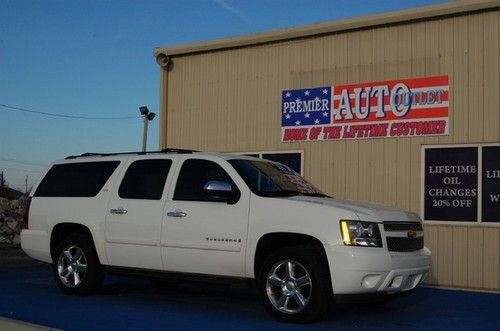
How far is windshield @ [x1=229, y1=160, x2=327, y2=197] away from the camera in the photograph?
8070 millimetres

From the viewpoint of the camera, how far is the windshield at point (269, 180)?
8070mm

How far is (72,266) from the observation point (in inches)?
369

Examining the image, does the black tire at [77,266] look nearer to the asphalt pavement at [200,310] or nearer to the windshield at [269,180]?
the asphalt pavement at [200,310]

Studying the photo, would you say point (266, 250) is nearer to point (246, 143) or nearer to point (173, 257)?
point (173, 257)

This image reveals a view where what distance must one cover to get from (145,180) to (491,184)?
5.62m

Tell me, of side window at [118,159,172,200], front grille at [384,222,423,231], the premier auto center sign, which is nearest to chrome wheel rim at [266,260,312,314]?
front grille at [384,222,423,231]

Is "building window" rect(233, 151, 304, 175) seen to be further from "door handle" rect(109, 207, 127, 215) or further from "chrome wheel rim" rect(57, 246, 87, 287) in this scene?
"chrome wheel rim" rect(57, 246, 87, 287)

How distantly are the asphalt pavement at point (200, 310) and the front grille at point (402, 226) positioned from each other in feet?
3.48

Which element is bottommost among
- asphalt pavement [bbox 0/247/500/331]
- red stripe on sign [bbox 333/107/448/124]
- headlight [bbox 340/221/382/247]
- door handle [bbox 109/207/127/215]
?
asphalt pavement [bbox 0/247/500/331]

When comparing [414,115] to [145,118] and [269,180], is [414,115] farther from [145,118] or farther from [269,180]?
[145,118]

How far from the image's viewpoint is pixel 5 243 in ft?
65.0

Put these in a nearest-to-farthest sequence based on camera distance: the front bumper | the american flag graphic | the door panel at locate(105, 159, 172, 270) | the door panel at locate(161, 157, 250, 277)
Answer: the front bumper
the door panel at locate(161, 157, 250, 277)
the door panel at locate(105, 159, 172, 270)
the american flag graphic

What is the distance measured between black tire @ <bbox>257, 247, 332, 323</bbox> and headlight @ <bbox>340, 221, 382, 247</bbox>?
1.31ft

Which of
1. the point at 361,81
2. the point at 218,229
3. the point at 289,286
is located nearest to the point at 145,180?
the point at 218,229
